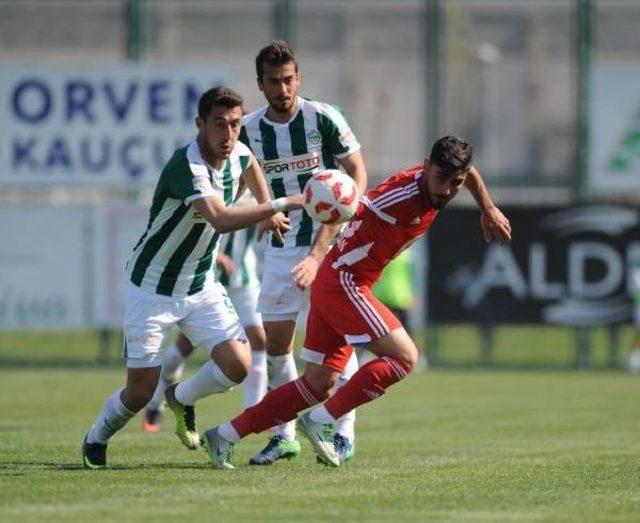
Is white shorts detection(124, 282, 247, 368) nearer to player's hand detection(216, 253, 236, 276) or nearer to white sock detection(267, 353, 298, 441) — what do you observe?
white sock detection(267, 353, 298, 441)

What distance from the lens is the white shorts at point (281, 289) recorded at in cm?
940

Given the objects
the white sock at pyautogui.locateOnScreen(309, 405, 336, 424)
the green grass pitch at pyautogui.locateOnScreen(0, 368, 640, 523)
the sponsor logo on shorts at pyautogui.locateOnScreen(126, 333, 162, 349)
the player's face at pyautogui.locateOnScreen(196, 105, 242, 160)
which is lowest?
the green grass pitch at pyautogui.locateOnScreen(0, 368, 640, 523)

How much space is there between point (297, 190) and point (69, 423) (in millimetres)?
3853

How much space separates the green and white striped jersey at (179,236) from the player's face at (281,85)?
0.49 metres

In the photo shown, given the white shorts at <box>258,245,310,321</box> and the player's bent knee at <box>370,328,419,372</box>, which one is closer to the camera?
the player's bent knee at <box>370,328,419,372</box>

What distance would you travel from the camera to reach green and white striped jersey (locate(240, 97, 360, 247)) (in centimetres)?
928

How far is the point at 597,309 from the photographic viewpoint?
20.3m

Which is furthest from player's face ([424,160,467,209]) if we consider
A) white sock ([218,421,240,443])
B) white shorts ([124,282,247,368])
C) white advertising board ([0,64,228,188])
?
white advertising board ([0,64,228,188])

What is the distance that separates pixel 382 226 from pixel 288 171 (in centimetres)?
110

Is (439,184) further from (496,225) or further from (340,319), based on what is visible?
(340,319)

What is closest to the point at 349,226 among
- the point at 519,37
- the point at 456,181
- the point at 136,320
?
the point at 456,181

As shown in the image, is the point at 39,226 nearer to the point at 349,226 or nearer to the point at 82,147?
the point at 82,147

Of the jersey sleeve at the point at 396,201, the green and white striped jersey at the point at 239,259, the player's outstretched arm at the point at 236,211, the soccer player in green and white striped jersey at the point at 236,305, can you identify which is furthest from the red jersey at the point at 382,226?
the green and white striped jersey at the point at 239,259

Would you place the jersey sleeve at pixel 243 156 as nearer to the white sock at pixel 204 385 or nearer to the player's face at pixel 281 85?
the player's face at pixel 281 85
